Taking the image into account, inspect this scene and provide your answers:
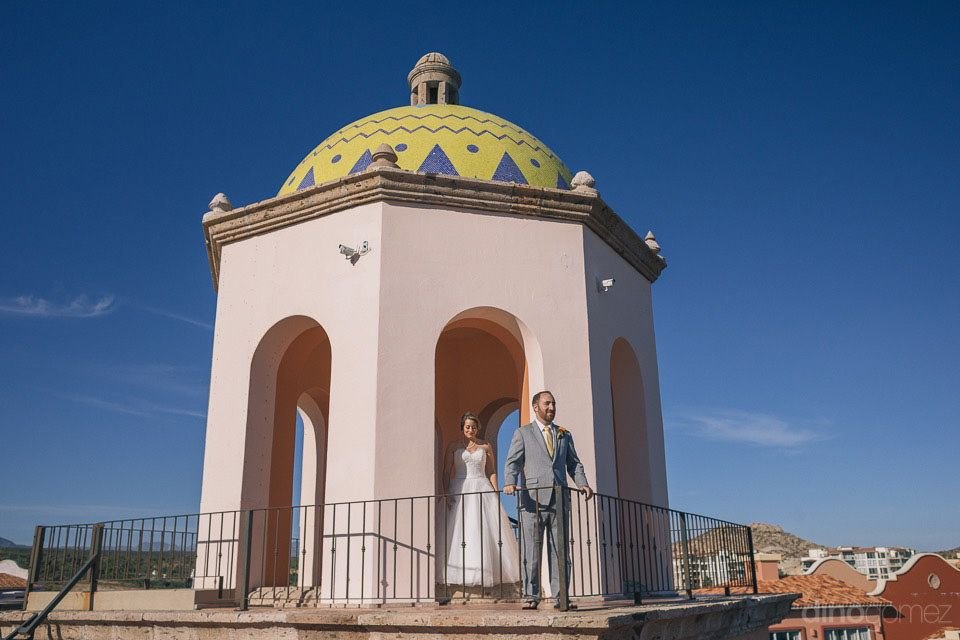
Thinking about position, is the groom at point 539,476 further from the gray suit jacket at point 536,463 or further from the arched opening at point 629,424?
the arched opening at point 629,424

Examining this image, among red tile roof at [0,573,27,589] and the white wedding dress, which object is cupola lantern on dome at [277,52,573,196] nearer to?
the white wedding dress

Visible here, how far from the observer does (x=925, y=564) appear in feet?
98.2

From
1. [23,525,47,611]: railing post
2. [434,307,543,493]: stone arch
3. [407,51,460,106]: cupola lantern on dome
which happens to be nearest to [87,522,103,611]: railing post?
[23,525,47,611]: railing post

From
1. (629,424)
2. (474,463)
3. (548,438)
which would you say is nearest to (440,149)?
(474,463)

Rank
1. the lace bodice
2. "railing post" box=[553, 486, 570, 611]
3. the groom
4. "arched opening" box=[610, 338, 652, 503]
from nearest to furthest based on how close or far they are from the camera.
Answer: "railing post" box=[553, 486, 570, 611]
the groom
the lace bodice
"arched opening" box=[610, 338, 652, 503]

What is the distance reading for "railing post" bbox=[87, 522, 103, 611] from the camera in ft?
27.9

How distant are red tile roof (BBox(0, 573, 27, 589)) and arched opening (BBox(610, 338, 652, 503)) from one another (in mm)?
22749

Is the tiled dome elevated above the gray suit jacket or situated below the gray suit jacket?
above

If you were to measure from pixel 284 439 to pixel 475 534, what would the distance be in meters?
3.15

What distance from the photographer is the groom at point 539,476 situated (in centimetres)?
689

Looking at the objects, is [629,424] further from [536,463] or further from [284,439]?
[284,439]

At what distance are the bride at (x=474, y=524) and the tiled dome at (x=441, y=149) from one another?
3.35m

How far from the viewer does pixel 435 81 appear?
12.7 metres

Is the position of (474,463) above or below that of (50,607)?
above
